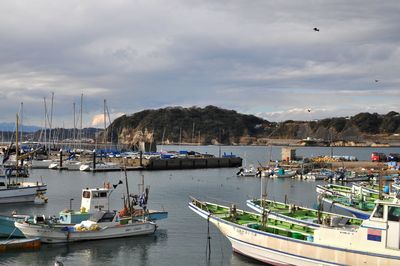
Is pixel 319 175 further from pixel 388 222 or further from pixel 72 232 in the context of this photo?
pixel 388 222

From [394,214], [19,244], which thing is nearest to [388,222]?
[394,214]

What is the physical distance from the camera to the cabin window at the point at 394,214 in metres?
21.2

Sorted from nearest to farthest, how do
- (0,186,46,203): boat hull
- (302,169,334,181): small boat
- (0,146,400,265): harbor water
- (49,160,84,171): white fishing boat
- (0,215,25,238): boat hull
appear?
1. (0,146,400,265): harbor water
2. (0,215,25,238): boat hull
3. (0,186,46,203): boat hull
4. (302,169,334,181): small boat
5. (49,160,84,171): white fishing boat

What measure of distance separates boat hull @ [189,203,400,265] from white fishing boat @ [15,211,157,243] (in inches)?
210

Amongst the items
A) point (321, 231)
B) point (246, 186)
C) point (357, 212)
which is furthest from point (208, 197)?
point (321, 231)

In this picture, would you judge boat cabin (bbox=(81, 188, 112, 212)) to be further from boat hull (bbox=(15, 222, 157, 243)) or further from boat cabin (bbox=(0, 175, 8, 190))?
boat cabin (bbox=(0, 175, 8, 190))

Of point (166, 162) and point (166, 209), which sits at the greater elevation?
point (166, 162)

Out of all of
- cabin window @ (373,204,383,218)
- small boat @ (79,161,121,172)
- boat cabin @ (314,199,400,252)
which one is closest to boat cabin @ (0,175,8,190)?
boat cabin @ (314,199,400,252)

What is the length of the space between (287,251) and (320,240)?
1.71 m

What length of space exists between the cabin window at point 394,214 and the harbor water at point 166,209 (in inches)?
296

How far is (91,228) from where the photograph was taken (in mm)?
30219

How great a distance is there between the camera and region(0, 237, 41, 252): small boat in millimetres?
28141

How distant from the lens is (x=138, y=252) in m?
29.2

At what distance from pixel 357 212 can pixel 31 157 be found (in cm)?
8409
